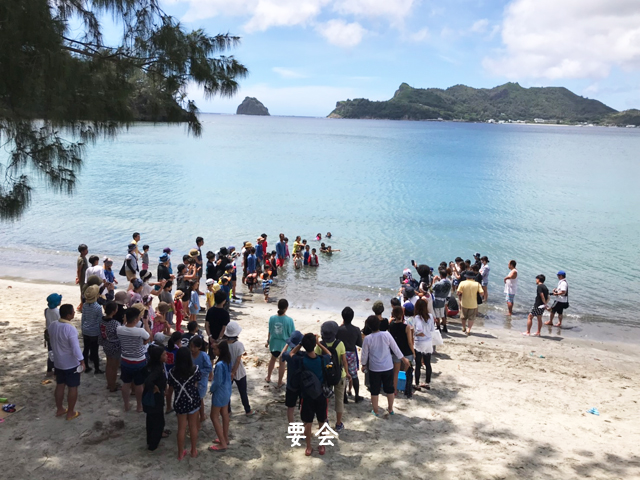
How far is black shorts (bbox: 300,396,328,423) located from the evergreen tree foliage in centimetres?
521

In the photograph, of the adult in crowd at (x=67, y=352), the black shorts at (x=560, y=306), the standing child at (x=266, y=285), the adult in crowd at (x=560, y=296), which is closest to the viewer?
the adult in crowd at (x=67, y=352)

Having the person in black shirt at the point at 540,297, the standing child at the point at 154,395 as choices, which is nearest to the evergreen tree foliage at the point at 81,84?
the standing child at the point at 154,395

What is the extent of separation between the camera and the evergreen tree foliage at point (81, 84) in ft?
22.5

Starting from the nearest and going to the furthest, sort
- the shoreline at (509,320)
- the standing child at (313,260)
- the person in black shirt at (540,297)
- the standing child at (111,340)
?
the standing child at (111,340), the person in black shirt at (540,297), the shoreline at (509,320), the standing child at (313,260)

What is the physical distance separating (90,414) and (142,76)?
17.4 ft

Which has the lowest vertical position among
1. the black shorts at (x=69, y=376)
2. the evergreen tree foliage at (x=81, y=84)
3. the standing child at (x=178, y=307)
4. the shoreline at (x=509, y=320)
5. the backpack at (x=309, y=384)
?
the shoreline at (x=509, y=320)

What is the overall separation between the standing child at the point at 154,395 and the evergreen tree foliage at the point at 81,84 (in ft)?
12.1

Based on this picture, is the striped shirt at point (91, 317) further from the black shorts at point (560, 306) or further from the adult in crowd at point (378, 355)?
the black shorts at point (560, 306)

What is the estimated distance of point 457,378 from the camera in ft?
30.3

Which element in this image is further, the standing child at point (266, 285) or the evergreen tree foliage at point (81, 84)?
the standing child at point (266, 285)

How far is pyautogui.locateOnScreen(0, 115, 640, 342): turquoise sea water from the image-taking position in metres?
18.4

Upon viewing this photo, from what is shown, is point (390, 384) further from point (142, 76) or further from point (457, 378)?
point (142, 76)

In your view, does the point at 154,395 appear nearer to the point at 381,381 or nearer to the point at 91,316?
the point at 91,316

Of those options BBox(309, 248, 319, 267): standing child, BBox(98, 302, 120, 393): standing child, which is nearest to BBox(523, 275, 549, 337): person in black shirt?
BBox(309, 248, 319, 267): standing child
